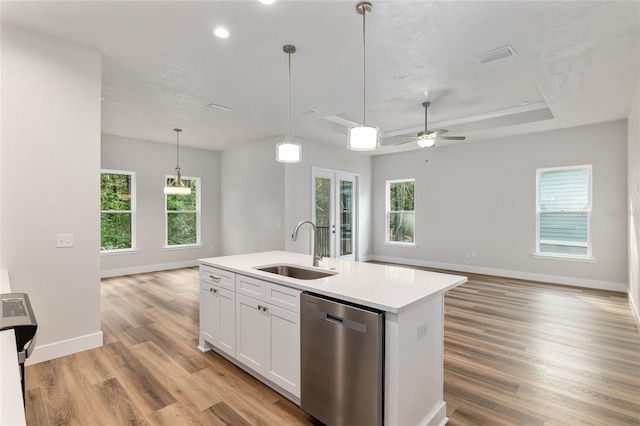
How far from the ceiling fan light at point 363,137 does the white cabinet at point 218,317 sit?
165cm

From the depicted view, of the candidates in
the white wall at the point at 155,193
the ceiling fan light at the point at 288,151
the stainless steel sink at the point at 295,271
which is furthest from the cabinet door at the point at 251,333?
the white wall at the point at 155,193

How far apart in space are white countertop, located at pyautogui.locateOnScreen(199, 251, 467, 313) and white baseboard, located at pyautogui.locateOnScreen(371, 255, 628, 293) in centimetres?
489

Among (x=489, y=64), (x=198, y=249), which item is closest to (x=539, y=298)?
(x=489, y=64)

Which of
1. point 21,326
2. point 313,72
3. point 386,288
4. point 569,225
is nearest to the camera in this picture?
point 21,326

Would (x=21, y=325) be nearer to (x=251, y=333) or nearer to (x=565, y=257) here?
(x=251, y=333)

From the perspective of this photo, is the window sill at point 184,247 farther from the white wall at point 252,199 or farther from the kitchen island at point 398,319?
the kitchen island at point 398,319

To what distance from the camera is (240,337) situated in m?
2.70

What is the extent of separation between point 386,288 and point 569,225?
567 cm

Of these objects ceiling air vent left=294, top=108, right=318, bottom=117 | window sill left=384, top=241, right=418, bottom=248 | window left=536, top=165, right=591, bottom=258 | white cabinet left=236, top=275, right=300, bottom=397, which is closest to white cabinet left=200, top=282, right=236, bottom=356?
white cabinet left=236, top=275, right=300, bottom=397

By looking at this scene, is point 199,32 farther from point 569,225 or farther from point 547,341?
point 569,225

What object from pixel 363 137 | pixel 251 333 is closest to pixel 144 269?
pixel 251 333

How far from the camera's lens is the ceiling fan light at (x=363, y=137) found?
2354 millimetres

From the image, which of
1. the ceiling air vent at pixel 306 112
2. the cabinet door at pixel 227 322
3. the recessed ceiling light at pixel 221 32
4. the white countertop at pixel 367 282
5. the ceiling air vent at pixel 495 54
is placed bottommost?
the cabinet door at pixel 227 322

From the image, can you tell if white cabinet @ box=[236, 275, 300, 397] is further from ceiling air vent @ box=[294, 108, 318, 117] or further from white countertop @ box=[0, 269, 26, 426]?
ceiling air vent @ box=[294, 108, 318, 117]
